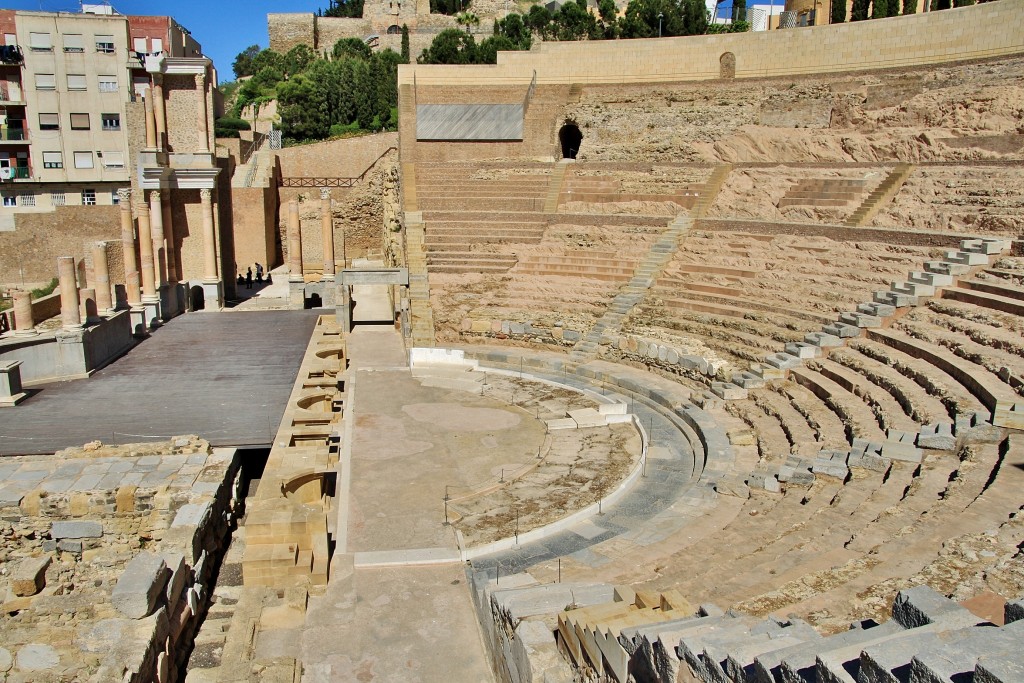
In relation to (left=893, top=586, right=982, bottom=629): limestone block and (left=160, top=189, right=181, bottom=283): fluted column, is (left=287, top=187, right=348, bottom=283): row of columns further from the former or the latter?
(left=893, top=586, right=982, bottom=629): limestone block

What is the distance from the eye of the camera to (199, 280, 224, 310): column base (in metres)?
25.7

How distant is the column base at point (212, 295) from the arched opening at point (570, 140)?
566 inches

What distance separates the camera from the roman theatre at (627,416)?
23.4 feet

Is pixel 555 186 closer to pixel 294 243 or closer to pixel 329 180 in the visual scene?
pixel 294 243

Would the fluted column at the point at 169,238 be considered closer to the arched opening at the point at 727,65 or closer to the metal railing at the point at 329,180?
the metal railing at the point at 329,180

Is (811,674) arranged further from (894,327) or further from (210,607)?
(894,327)

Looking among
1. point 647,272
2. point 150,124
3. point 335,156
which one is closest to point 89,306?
point 150,124

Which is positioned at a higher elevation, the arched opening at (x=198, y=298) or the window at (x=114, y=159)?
the window at (x=114, y=159)

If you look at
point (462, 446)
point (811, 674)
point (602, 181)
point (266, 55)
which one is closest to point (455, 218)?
point (602, 181)

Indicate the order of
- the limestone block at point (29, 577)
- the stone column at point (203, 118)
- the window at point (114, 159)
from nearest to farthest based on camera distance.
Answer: the limestone block at point (29, 577) < the stone column at point (203, 118) < the window at point (114, 159)

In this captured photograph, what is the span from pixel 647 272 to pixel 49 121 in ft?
99.2

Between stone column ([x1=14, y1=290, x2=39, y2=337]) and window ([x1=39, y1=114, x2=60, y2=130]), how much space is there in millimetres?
23308

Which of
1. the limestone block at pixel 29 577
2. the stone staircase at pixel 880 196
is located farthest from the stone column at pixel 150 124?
the stone staircase at pixel 880 196

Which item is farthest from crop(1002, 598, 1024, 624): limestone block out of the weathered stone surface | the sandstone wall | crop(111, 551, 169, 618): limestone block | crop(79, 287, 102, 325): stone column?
the sandstone wall
